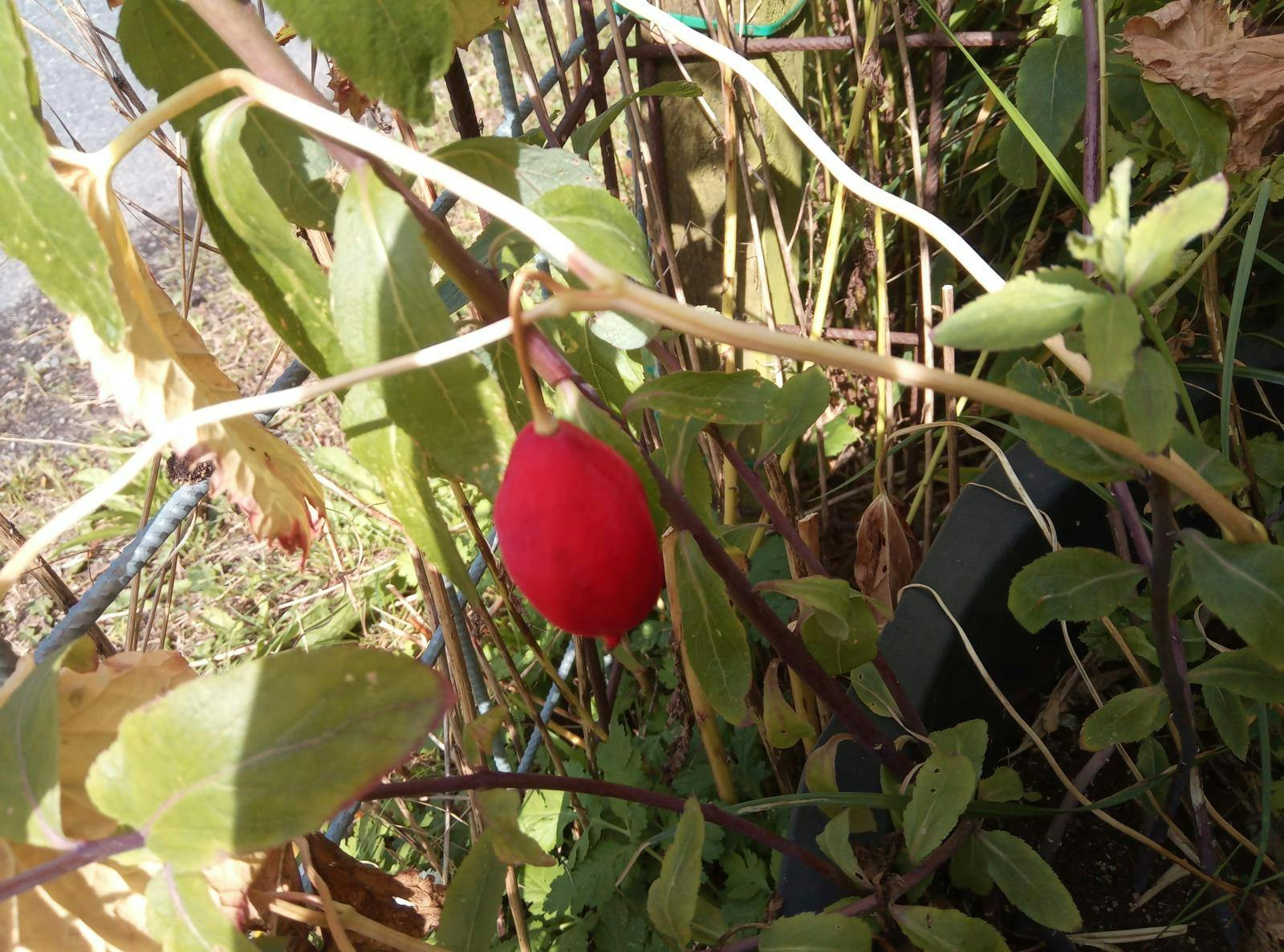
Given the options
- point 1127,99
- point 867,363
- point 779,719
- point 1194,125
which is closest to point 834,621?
point 779,719

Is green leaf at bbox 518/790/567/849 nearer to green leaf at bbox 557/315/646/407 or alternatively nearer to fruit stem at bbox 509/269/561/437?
green leaf at bbox 557/315/646/407

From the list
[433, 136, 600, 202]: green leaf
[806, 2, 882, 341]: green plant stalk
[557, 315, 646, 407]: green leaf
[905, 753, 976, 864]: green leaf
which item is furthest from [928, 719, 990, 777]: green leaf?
[806, 2, 882, 341]: green plant stalk

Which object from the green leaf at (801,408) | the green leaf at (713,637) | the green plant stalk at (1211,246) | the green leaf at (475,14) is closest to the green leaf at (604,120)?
the green leaf at (475,14)

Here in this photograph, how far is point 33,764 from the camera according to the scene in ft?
1.36

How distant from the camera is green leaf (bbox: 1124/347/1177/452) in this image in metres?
0.40

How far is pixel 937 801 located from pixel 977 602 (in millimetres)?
215

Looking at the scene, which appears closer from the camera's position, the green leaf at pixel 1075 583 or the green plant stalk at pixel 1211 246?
the green leaf at pixel 1075 583

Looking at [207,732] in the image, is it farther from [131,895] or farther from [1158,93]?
[1158,93]

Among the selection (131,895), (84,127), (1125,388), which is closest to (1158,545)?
(1125,388)

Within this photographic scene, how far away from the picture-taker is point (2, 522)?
2.30ft

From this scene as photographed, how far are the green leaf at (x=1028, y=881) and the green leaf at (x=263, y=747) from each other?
1.56ft

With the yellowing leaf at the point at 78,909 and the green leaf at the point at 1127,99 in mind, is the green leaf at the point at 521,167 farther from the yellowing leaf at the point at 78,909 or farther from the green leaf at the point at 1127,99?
the green leaf at the point at 1127,99

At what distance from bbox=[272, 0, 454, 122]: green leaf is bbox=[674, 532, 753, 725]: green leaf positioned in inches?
11.6

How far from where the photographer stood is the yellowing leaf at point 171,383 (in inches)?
17.1
